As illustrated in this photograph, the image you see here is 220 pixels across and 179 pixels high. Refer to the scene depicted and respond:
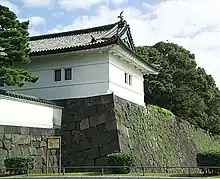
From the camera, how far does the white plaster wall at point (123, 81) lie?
25266mm

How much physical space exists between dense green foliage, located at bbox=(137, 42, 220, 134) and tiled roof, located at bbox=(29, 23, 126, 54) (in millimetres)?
12749

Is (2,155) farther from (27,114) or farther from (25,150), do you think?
(27,114)

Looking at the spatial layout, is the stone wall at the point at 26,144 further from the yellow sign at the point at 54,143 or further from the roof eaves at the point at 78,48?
the roof eaves at the point at 78,48

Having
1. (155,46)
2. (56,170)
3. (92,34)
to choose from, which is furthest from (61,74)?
(155,46)

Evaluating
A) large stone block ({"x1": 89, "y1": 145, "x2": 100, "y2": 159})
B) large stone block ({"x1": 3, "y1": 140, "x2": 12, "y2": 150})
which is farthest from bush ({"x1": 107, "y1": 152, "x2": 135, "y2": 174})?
large stone block ({"x1": 3, "y1": 140, "x2": 12, "y2": 150})

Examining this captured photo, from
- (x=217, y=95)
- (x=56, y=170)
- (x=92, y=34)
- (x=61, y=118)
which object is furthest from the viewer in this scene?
(x=217, y=95)

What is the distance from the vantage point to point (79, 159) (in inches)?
930

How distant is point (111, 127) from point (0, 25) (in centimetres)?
863

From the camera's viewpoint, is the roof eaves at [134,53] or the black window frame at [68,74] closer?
the roof eaves at [134,53]

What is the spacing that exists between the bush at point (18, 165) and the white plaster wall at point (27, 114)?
2.37 meters

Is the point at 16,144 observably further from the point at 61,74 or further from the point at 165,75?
the point at 165,75

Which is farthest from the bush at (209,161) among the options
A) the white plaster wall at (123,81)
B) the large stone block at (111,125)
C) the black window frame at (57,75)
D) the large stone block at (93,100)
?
the black window frame at (57,75)

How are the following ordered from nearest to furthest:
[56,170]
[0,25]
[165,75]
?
[0,25] → [56,170] → [165,75]

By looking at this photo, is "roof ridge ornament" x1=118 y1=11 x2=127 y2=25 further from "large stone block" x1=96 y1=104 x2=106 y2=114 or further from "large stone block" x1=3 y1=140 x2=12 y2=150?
"large stone block" x1=3 y1=140 x2=12 y2=150
